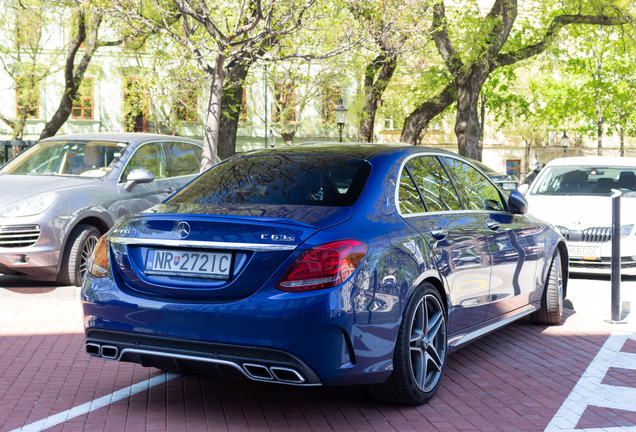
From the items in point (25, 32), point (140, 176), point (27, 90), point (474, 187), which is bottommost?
point (474, 187)

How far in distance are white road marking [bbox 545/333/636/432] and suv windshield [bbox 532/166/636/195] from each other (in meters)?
5.54

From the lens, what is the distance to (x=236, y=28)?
1424 centimetres

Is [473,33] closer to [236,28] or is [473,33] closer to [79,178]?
[236,28]

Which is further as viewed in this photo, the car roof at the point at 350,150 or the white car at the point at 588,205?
the white car at the point at 588,205

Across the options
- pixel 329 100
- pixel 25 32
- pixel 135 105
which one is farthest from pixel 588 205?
pixel 329 100

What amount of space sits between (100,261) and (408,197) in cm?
181

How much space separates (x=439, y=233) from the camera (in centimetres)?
495

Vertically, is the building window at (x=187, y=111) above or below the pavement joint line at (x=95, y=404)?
above

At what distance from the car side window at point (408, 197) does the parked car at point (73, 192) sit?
469cm

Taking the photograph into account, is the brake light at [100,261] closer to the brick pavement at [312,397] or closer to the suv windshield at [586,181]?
the brick pavement at [312,397]

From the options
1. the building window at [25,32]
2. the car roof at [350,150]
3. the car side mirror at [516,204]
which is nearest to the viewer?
the car roof at [350,150]

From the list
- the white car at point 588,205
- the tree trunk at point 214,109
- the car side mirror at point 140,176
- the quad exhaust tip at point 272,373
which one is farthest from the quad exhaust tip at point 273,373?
the tree trunk at point 214,109

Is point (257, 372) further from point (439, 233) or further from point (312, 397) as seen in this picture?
point (439, 233)

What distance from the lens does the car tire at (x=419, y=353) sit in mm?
4426
